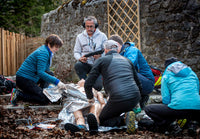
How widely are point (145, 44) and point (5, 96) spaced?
3769 mm

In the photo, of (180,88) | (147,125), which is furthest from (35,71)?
(180,88)

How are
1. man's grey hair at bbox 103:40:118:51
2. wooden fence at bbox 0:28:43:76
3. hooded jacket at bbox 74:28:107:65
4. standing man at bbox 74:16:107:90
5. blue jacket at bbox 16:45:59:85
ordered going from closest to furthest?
man's grey hair at bbox 103:40:118:51 → blue jacket at bbox 16:45:59:85 → standing man at bbox 74:16:107:90 → hooded jacket at bbox 74:28:107:65 → wooden fence at bbox 0:28:43:76

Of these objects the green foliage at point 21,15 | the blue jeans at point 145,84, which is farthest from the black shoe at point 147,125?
the green foliage at point 21,15

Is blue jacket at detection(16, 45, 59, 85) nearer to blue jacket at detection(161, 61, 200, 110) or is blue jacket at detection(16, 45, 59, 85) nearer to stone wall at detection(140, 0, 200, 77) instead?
blue jacket at detection(161, 61, 200, 110)

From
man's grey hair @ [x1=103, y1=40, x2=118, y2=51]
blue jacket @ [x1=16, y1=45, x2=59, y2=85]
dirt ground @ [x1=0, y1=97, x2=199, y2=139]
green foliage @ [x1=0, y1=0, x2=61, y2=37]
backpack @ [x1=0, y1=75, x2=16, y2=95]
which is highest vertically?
green foliage @ [x1=0, y1=0, x2=61, y2=37]

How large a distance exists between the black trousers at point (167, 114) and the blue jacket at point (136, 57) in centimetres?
73

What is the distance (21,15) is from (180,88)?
13.4 meters

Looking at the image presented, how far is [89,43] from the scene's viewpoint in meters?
4.59

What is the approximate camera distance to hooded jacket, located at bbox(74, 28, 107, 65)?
4.55m

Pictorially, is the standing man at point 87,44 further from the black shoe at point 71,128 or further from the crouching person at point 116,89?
the black shoe at point 71,128

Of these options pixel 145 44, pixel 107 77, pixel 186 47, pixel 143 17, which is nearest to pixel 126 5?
pixel 143 17

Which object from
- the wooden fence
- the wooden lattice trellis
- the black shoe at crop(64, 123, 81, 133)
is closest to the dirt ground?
the black shoe at crop(64, 123, 81, 133)

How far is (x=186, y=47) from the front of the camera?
538cm

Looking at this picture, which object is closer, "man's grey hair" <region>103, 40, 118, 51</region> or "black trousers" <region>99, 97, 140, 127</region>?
"black trousers" <region>99, 97, 140, 127</region>
